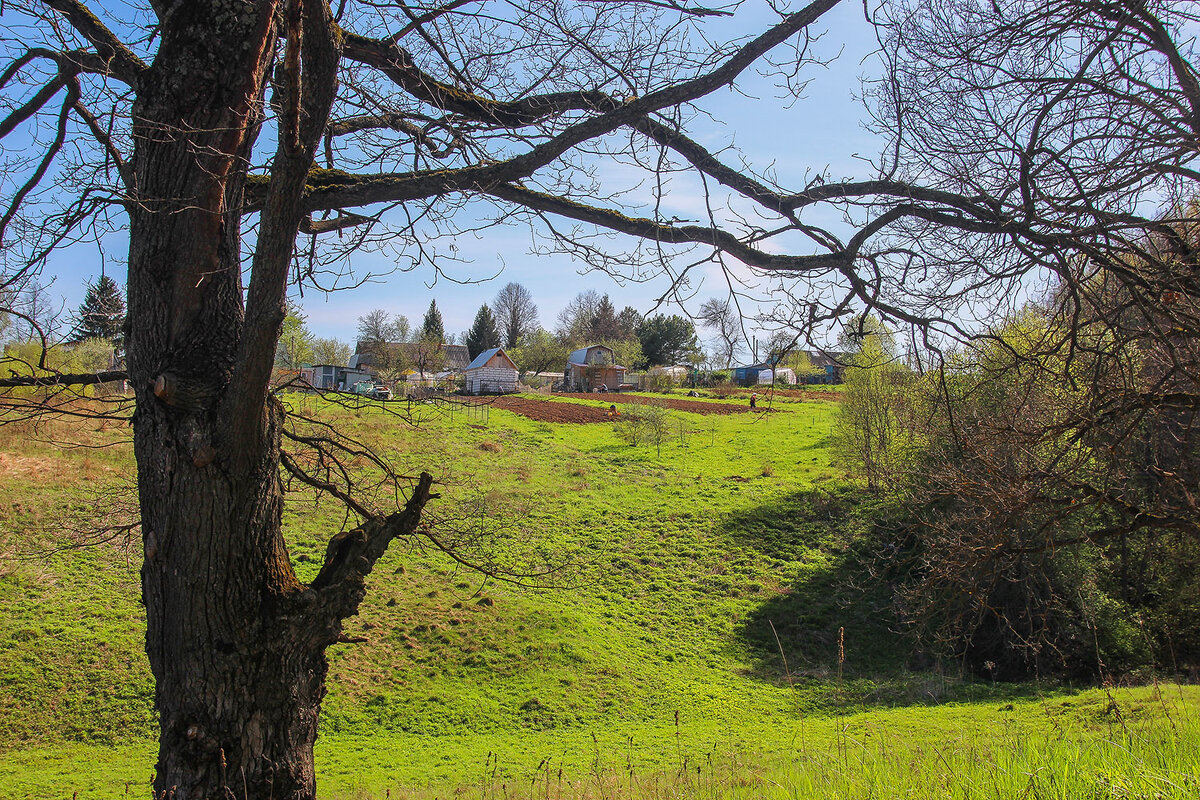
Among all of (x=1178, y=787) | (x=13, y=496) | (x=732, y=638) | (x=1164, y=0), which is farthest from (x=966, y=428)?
(x=13, y=496)

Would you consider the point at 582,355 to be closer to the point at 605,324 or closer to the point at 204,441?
the point at 605,324

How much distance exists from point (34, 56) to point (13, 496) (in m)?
14.4

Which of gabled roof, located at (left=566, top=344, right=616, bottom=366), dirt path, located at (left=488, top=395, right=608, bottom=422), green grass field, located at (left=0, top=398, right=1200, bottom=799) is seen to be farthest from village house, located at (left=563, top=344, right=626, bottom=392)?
green grass field, located at (left=0, top=398, right=1200, bottom=799)

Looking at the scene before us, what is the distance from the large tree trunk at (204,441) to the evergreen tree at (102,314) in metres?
1.13

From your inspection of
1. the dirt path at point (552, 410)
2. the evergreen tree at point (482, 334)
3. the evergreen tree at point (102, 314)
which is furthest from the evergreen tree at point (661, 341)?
the evergreen tree at point (102, 314)

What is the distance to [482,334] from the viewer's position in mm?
67812

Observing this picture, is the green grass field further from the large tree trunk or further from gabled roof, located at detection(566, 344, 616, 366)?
gabled roof, located at detection(566, 344, 616, 366)

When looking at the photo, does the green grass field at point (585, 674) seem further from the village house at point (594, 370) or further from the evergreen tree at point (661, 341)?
the evergreen tree at point (661, 341)

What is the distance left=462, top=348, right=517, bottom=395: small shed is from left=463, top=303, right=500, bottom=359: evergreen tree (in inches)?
782

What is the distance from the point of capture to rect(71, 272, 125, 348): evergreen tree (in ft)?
12.8

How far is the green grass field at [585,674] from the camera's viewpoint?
4.76 metres

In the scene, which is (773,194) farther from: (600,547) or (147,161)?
(600,547)

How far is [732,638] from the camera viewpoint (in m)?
14.5

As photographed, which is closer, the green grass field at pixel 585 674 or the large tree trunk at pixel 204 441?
the large tree trunk at pixel 204 441
